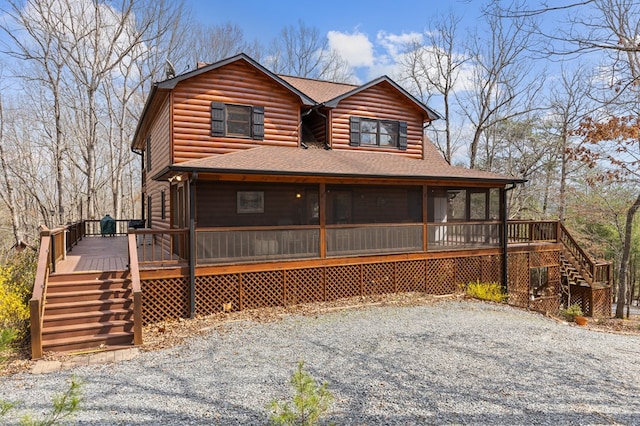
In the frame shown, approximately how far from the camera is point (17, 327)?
7027 millimetres

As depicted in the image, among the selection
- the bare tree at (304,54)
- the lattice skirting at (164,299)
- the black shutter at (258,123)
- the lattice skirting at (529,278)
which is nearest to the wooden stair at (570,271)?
the lattice skirting at (529,278)

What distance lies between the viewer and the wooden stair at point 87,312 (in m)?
→ 6.78

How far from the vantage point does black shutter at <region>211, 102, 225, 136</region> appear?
36.9 ft

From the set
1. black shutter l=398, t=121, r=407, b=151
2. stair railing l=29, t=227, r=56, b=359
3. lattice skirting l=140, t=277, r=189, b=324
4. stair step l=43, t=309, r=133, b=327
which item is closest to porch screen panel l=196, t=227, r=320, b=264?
lattice skirting l=140, t=277, r=189, b=324

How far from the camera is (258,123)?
11.9m

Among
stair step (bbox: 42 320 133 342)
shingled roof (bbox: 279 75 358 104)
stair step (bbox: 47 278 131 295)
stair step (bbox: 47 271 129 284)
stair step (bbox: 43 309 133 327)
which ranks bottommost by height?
stair step (bbox: 42 320 133 342)

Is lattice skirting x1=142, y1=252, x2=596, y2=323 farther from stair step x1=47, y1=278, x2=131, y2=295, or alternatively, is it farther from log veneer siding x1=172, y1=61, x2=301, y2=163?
log veneer siding x1=172, y1=61, x2=301, y2=163

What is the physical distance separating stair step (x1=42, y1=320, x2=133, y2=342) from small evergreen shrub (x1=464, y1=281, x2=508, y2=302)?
31.3ft

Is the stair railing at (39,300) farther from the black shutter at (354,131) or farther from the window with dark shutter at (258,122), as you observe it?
the black shutter at (354,131)

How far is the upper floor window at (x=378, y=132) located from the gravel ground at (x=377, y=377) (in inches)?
294

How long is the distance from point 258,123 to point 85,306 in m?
7.00

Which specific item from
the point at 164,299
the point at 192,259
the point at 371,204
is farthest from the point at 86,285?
the point at 371,204

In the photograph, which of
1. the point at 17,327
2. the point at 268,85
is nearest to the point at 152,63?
the point at 268,85

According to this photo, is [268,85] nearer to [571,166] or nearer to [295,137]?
[295,137]
